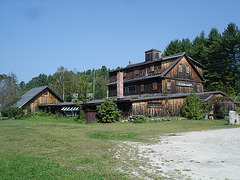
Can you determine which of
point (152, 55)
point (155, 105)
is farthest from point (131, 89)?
point (155, 105)

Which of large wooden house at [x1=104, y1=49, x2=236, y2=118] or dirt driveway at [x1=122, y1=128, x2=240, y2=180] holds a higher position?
large wooden house at [x1=104, y1=49, x2=236, y2=118]

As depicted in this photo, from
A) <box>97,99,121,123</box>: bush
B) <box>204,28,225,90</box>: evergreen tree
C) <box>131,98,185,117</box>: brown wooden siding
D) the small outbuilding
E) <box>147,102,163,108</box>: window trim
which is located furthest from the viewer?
<box>204,28,225,90</box>: evergreen tree

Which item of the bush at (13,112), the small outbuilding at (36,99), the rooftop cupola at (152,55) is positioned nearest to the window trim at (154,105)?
the rooftop cupola at (152,55)

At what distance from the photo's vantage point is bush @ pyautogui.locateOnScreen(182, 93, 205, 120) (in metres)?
29.0

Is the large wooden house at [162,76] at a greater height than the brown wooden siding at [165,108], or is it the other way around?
the large wooden house at [162,76]

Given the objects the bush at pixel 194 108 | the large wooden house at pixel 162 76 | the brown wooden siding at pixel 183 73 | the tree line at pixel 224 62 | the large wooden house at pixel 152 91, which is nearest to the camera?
the bush at pixel 194 108

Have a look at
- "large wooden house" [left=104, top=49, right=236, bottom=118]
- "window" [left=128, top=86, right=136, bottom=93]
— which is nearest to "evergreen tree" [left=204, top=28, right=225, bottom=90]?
"large wooden house" [left=104, top=49, right=236, bottom=118]

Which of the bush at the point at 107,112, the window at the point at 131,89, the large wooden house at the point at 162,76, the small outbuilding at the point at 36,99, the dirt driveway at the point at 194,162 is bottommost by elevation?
the dirt driveway at the point at 194,162

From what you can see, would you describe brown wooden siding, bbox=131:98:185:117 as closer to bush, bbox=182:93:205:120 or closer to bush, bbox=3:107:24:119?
bush, bbox=182:93:205:120

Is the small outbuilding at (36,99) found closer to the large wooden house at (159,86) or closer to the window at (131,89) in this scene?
the large wooden house at (159,86)

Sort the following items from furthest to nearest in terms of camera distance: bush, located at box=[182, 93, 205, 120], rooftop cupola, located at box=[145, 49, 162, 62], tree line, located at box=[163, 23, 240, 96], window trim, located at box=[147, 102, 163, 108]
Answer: tree line, located at box=[163, 23, 240, 96]
rooftop cupola, located at box=[145, 49, 162, 62]
window trim, located at box=[147, 102, 163, 108]
bush, located at box=[182, 93, 205, 120]

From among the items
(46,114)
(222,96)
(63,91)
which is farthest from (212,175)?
(63,91)

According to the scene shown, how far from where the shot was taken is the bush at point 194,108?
95.1ft

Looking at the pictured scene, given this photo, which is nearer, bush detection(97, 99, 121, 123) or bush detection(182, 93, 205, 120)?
bush detection(97, 99, 121, 123)
